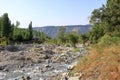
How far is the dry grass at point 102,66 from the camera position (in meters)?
15.0

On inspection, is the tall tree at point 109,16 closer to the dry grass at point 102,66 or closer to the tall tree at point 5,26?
the dry grass at point 102,66

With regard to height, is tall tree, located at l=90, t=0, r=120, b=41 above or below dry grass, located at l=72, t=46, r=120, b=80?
above

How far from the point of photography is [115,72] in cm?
1480

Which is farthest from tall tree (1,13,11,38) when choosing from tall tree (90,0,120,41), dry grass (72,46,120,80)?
dry grass (72,46,120,80)

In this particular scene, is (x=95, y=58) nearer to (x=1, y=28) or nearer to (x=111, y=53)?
(x=111, y=53)

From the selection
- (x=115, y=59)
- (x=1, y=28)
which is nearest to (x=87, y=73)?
(x=115, y=59)

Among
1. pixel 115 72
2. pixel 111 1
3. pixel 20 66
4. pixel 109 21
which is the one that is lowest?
pixel 20 66

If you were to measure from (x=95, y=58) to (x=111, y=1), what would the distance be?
23823mm


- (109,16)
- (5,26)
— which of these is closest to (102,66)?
(109,16)

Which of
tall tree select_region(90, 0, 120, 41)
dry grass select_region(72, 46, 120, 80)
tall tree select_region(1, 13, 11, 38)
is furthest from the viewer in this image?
tall tree select_region(1, 13, 11, 38)

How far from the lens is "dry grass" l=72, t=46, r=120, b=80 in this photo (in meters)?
15.0

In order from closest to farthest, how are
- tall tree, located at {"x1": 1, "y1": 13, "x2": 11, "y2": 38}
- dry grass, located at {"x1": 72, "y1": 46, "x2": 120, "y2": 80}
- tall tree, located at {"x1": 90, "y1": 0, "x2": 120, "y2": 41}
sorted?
dry grass, located at {"x1": 72, "y1": 46, "x2": 120, "y2": 80}
tall tree, located at {"x1": 90, "y1": 0, "x2": 120, "y2": 41}
tall tree, located at {"x1": 1, "y1": 13, "x2": 11, "y2": 38}

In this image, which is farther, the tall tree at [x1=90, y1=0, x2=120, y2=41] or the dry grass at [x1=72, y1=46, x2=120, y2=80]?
the tall tree at [x1=90, y1=0, x2=120, y2=41]

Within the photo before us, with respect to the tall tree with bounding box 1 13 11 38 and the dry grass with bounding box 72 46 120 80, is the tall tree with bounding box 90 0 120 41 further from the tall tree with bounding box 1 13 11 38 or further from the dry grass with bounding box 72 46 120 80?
the tall tree with bounding box 1 13 11 38
